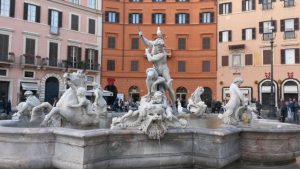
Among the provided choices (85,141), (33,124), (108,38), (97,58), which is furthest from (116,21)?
(85,141)

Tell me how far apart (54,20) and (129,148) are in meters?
33.2

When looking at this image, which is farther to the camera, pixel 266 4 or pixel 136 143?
pixel 266 4

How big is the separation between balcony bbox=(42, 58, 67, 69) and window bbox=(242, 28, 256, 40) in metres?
19.4

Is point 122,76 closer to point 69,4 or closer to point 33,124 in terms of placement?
point 69,4

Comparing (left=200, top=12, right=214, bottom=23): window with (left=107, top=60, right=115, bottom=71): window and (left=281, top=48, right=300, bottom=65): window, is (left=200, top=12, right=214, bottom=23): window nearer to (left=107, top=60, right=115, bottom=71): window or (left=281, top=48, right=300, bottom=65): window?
(left=281, top=48, right=300, bottom=65): window

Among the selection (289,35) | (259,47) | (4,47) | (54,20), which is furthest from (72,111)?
(259,47)

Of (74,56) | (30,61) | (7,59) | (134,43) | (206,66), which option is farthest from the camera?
(134,43)

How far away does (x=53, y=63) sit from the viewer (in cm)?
3612

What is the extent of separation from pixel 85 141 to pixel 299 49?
34.6 m

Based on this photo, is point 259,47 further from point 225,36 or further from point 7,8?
point 7,8

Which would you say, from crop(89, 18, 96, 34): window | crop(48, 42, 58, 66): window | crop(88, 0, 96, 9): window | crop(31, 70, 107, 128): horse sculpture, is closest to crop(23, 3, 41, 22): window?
crop(48, 42, 58, 66): window

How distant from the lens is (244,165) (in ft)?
22.8

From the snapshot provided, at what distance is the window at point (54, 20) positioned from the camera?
36.4 m

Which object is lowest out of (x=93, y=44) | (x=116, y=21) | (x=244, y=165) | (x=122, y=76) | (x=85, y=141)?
(x=244, y=165)
